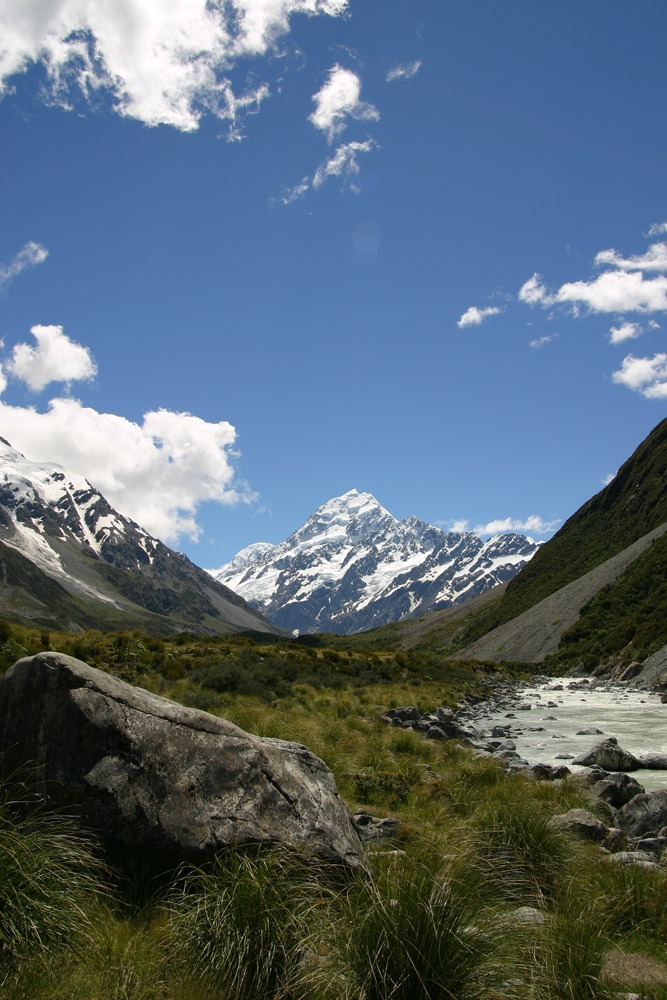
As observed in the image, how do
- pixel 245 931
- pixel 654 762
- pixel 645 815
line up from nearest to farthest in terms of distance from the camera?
1. pixel 245 931
2. pixel 645 815
3. pixel 654 762

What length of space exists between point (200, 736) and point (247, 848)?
4.26ft

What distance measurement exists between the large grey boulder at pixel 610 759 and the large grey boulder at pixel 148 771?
11.2 metres

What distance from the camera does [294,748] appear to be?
735 cm

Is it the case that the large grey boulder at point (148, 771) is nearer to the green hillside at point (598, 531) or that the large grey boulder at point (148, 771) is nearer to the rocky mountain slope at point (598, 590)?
the rocky mountain slope at point (598, 590)

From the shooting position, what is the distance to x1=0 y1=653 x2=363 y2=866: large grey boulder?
18.7 ft

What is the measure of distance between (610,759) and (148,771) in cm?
1356

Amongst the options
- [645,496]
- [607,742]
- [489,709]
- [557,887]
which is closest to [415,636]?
[645,496]

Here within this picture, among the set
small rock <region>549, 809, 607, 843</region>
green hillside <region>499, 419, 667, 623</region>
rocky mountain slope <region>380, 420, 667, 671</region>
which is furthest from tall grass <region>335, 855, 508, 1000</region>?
green hillside <region>499, 419, 667, 623</region>

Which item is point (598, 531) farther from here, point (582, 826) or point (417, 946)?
point (417, 946)

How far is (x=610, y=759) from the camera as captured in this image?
14.9 m

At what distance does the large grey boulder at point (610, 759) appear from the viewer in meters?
14.8

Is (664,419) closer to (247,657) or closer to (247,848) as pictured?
(247,657)

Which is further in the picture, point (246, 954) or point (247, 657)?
point (247, 657)

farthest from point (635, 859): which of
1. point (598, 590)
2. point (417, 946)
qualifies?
point (598, 590)
